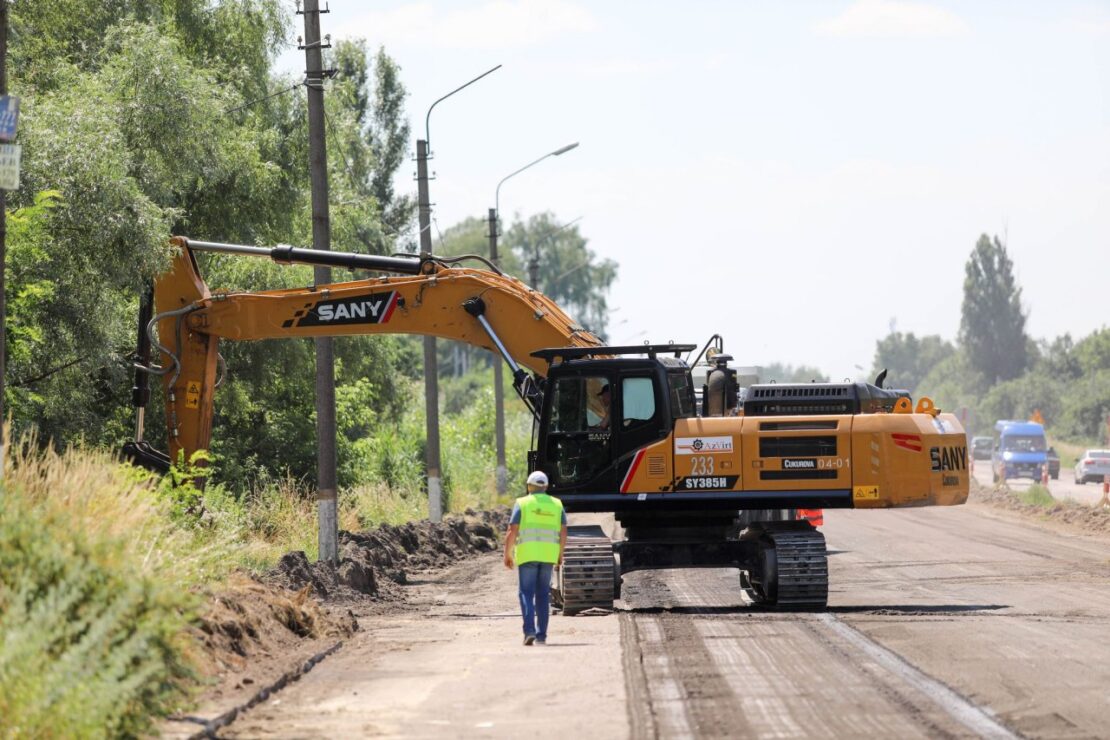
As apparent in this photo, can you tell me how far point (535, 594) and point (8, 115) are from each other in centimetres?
685

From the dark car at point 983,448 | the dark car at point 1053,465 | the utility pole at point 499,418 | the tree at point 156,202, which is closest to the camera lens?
the tree at point 156,202

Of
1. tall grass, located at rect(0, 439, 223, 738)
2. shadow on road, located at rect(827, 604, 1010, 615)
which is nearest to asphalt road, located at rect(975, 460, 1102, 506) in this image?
shadow on road, located at rect(827, 604, 1010, 615)

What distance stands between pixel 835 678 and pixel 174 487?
11.1 meters

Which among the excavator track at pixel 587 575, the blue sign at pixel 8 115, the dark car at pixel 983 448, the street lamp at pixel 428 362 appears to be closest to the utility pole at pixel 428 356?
the street lamp at pixel 428 362

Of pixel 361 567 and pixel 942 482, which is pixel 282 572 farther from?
pixel 942 482

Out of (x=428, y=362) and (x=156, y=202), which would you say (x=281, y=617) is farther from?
(x=428, y=362)

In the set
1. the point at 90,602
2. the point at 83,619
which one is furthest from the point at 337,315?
the point at 83,619

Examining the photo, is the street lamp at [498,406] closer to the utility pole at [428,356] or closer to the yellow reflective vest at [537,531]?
the utility pole at [428,356]

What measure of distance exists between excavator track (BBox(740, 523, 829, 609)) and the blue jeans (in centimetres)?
444

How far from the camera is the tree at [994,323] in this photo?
522ft

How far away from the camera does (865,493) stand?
1989cm

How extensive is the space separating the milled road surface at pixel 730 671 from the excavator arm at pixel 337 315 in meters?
3.73

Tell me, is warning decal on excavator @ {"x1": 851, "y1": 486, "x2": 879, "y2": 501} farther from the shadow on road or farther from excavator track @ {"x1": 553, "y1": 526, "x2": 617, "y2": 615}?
excavator track @ {"x1": 553, "y1": 526, "x2": 617, "y2": 615}

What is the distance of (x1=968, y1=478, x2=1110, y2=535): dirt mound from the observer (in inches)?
1563
